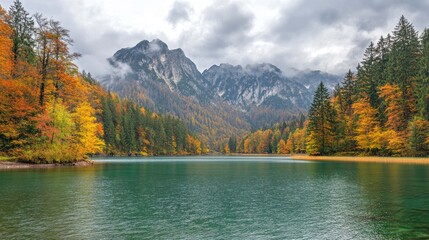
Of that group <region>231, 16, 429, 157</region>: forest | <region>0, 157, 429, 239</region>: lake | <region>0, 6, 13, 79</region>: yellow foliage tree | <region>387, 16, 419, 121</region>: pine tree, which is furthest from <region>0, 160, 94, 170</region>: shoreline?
<region>387, 16, 419, 121</region>: pine tree

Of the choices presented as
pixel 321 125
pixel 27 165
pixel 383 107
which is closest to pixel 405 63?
pixel 383 107

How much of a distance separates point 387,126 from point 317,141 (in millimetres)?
20469

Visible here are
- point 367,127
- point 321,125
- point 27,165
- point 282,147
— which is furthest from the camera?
point 282,147

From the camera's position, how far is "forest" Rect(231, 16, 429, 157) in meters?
72.2

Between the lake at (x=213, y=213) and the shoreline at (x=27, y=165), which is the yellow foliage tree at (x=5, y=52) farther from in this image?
the lake at (x=213, y=213)

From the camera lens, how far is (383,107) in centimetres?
8844

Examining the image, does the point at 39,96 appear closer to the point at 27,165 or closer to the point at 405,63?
the point at 27,165

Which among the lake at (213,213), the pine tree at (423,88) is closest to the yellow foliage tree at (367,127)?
the pine tree at (423,88)

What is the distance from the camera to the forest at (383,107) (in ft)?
237

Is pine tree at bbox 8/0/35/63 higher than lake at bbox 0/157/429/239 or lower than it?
higher

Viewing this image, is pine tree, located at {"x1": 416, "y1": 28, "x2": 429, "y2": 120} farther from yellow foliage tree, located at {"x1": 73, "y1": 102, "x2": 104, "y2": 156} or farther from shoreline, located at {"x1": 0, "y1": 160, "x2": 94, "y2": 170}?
shoreline, located at {"x1": 0, "y1": 160, "x2": 94, "y2": 170}

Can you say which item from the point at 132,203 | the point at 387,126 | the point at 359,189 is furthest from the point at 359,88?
the point at 132,203

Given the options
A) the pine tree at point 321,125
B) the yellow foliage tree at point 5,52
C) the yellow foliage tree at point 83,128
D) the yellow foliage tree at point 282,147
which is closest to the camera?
the yellow foliage tree at point 5,52

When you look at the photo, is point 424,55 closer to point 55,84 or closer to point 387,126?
point 387,126
